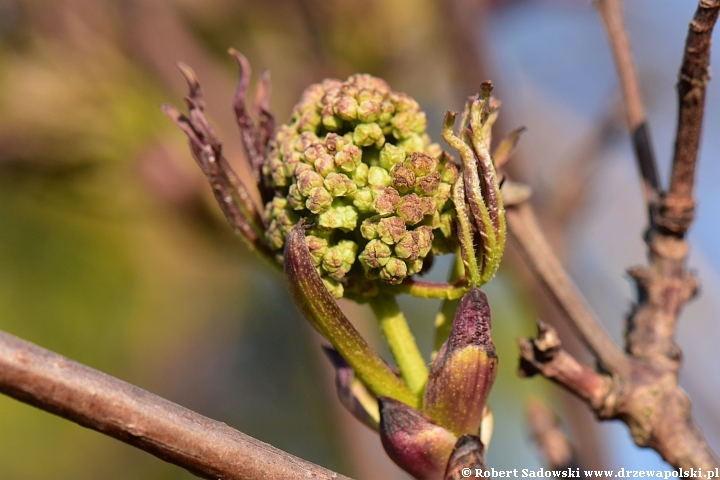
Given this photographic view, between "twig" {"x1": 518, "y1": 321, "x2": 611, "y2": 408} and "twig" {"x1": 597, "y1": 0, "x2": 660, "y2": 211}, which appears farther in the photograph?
"twig" {"x1": 597, "y1": 0, "x2": 660, "y2": 211}

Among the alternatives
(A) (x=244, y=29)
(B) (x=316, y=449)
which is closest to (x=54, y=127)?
(A) (x=244, y=29)

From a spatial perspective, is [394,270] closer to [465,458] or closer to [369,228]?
[369,228]

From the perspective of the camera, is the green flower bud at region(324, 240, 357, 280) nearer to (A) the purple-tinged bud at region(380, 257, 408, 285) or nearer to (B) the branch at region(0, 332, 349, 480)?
(A) the purple-tinged bud at region(380, 257, 408, 285)

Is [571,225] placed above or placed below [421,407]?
above

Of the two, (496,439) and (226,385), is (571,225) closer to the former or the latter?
(496,439)

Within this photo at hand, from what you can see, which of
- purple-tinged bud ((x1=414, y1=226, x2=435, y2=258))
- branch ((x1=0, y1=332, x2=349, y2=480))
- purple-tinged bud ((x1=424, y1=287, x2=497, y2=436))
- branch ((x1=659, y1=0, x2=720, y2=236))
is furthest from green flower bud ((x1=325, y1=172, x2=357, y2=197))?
branch ((x1=659, y1=0, x2=720, y2=236))

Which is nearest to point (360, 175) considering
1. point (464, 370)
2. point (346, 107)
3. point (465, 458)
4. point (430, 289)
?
point (346, 107)

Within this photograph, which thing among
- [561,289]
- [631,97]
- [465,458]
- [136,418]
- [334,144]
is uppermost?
[631,97]
